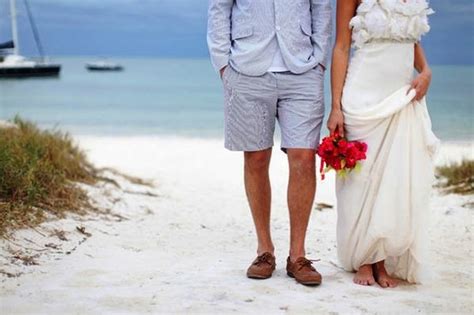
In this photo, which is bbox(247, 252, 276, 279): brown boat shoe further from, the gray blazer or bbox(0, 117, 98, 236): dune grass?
bbox(0, 117, 98, 236): dune grass

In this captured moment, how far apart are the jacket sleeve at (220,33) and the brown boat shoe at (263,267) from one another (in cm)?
111

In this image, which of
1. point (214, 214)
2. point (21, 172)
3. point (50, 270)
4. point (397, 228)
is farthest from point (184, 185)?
point (397, 228)

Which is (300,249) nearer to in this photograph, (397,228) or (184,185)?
(397,228)

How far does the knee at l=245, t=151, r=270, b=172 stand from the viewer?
3.79 meters

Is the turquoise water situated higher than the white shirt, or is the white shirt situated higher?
the white shirt

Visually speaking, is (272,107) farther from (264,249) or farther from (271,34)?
(264,249)

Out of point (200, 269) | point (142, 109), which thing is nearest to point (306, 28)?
point (200, 269)

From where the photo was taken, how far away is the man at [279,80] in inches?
142

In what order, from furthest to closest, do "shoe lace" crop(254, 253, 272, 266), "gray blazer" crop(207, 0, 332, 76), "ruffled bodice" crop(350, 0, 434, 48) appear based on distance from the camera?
"shoe lace" crop(254, 253, 272, 266) → "gray blazer" crop(207, 0, 332, 76) → "ruffled bodice" crop(350, 0, 434, 48)

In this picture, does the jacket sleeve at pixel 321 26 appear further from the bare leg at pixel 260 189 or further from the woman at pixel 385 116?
the bare leg at pixel 260 189

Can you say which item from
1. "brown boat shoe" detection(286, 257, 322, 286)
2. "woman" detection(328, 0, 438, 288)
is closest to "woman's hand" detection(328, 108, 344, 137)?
"woman" detection(328, 0, 438, 288)

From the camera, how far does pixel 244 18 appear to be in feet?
12.0

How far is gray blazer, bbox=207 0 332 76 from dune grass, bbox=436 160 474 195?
3449 millimetres

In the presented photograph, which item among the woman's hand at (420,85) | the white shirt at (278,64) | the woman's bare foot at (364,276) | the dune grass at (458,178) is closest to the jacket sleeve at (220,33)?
the white shirt at (278,64)
